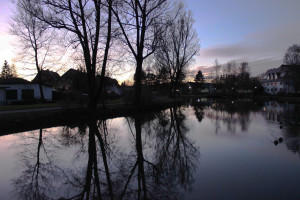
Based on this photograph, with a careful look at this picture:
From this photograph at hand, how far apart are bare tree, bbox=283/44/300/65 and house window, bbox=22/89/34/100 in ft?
167

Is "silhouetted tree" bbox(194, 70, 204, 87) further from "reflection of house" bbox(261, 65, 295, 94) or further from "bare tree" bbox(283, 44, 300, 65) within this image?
"bare tree" bbox(283, 44, 300, 65)

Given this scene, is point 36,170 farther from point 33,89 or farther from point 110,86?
point 110,86

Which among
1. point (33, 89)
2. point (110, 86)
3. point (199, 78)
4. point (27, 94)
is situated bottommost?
point (27, 94)

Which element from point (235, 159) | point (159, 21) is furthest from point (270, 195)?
point (159, 21)

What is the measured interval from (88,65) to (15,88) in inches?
713

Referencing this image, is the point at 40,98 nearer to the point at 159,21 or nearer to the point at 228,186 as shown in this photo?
the point at 159,21

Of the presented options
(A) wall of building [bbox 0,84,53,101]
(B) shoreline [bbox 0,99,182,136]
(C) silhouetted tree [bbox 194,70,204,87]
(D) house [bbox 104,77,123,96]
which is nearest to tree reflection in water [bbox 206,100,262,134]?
(B) shoreline [bbox 0,99,182,136]

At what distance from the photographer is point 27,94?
29.9 meters

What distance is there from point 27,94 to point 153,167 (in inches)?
1175

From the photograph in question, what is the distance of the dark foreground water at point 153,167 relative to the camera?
4537mm

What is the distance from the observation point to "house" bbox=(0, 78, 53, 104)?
1097 inches

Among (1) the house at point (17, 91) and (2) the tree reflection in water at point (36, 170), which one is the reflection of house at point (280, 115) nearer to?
(2) the tree reflection in water at point (36, 170)

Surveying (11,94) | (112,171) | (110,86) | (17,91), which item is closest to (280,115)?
(112,171)

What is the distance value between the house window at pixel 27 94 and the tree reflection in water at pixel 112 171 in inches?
930
